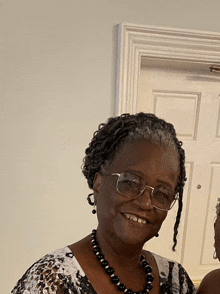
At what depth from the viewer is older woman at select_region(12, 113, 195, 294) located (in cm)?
82

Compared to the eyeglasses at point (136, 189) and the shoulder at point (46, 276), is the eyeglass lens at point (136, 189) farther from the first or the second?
the shoulder at point (46, 276)

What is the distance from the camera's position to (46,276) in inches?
31.2

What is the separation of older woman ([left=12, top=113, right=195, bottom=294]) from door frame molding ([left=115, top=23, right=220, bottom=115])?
1144 millimetres

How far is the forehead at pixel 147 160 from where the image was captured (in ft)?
2.72

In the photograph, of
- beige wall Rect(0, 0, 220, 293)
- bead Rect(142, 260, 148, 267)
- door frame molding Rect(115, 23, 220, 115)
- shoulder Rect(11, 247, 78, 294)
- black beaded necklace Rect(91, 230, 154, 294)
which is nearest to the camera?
shoulder Rect(11, 247, 78, 294)

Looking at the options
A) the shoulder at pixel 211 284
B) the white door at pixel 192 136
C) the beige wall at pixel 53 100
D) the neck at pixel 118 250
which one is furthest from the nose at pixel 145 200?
the white door at pixel 192 136

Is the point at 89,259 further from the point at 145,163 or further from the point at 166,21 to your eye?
the point at 166,21

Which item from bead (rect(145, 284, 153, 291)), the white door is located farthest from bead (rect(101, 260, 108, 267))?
the white door

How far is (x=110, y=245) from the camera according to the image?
0.90 meters

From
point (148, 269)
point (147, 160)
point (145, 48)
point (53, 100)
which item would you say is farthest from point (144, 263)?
point (145, 48)

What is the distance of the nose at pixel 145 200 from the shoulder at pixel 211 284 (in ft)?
1.07

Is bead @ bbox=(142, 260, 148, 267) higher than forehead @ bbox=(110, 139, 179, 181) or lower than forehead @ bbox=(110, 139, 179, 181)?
lower

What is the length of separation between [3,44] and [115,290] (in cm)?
151

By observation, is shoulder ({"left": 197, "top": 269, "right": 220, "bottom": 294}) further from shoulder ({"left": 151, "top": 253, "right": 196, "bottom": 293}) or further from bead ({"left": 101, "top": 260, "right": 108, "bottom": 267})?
bead ({"left": 101, "top": 260, "right": 108, "bottom": 267})
